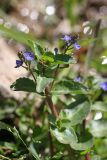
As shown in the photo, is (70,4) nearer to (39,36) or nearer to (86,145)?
(39,36)

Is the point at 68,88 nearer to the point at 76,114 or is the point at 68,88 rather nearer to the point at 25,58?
the point at 76,114

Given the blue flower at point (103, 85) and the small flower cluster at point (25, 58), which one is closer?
the small flower cluster at point (25, 58)

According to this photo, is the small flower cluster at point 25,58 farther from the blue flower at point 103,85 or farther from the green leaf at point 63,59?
the blue flower at point 103,85

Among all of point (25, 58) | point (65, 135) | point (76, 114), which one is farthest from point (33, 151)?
point (25, 58)

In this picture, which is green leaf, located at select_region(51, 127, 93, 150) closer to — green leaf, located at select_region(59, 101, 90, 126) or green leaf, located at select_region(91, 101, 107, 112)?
green leaf, located at select_region(59, 101, 90, 126)

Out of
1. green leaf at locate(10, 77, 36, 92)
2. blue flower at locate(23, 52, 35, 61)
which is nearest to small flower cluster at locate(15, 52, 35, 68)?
blue flower at locate(23, 52, 35, 61)

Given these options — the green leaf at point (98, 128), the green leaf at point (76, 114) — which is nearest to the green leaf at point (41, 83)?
the green leaf at point (76, 114)
